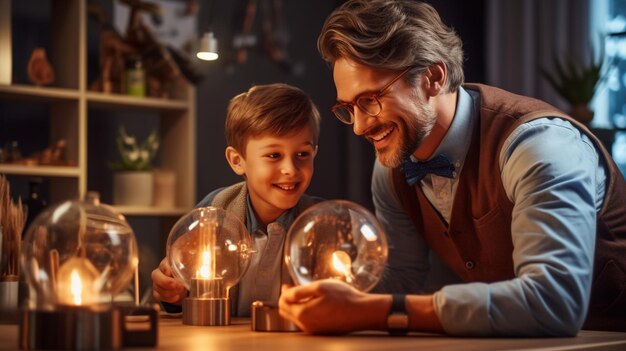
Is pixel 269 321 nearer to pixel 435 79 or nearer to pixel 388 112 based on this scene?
pixel 388 112

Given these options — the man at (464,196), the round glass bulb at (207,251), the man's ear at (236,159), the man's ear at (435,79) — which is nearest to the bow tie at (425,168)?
the man at (464,196)

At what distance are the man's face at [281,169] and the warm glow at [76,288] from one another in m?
0.86

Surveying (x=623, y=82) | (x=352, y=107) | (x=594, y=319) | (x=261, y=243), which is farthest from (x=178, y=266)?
(x=623, y=82)

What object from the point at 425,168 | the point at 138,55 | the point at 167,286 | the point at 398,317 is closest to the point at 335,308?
the point at 398,317

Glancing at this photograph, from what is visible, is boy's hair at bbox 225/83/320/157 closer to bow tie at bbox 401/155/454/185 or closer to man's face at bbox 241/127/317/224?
man's face at bbox 241/127/317/224

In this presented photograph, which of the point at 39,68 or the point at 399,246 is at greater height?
the point at 39,68

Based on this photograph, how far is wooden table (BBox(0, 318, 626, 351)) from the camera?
135 cm

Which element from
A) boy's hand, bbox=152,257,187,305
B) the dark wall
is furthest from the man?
the dark wall

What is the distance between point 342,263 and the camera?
157 cm

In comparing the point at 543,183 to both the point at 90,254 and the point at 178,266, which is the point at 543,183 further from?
the point at 90,254

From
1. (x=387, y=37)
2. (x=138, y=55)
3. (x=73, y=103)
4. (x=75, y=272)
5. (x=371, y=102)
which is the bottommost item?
(x=75, y=272)

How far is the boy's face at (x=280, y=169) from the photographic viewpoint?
2.17 metres

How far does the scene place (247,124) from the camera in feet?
7.38

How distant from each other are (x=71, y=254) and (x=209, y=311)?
0.44 m
